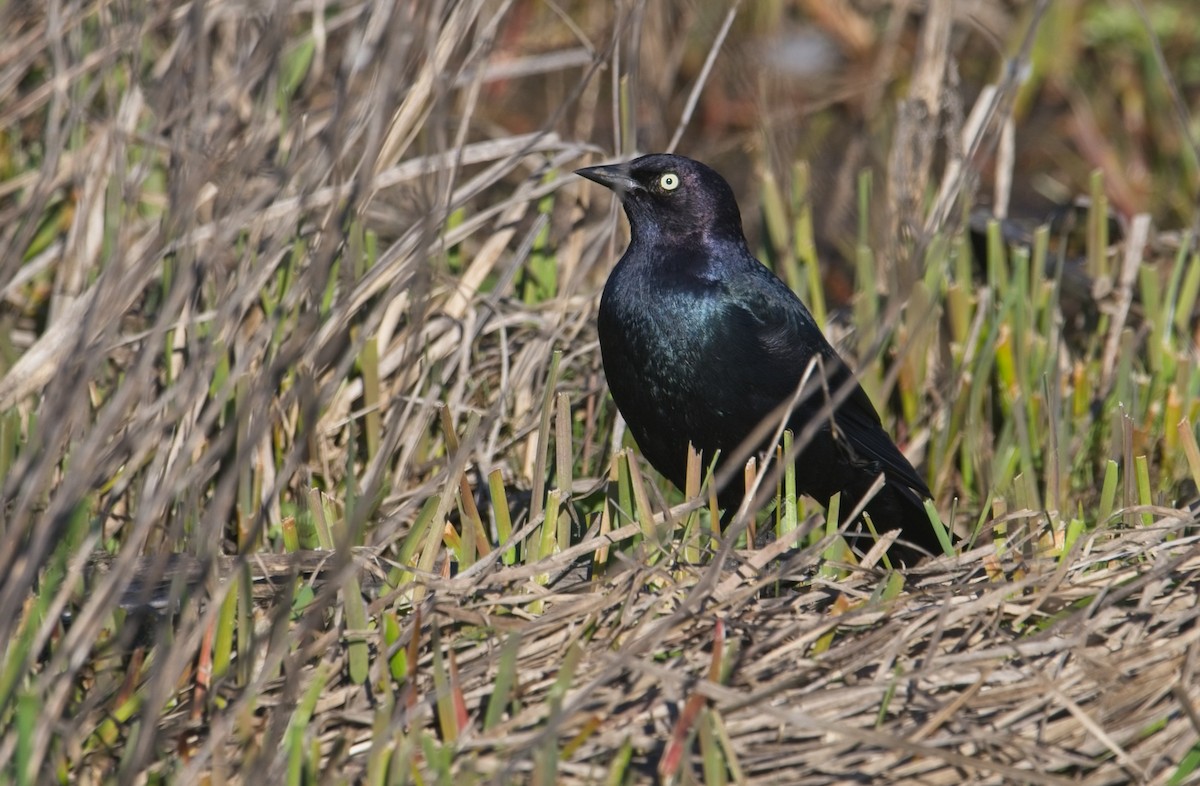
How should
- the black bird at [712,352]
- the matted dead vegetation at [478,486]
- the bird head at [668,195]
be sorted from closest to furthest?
1. the matted dead vegetation at [478,486]
2. the black bird at [712,352]
3. the bird head at [668,195]

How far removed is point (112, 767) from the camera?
214cm

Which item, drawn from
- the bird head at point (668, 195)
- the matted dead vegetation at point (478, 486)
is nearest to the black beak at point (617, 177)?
the bird head at point (668, 195)

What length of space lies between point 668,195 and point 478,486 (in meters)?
0.84

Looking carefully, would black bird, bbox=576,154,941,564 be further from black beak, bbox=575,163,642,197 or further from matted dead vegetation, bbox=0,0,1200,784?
matted dead vegetation, bbox=0,0,1200,784

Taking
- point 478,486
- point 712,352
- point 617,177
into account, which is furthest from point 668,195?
point 478,486

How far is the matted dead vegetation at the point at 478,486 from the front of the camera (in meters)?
1.98

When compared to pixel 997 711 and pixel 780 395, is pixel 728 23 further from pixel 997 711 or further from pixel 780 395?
pixel 997 711

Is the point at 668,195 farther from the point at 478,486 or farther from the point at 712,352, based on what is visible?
the point at 478,486

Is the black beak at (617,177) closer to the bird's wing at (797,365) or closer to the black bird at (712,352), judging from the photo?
the black bird at (712,352)

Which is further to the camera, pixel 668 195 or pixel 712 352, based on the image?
pixel 668 195

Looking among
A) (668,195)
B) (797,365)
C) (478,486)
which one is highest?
(668,195)

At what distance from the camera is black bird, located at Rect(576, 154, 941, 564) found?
300cm

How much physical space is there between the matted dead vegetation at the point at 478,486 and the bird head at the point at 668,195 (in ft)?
1.07

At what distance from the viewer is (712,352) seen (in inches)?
118
